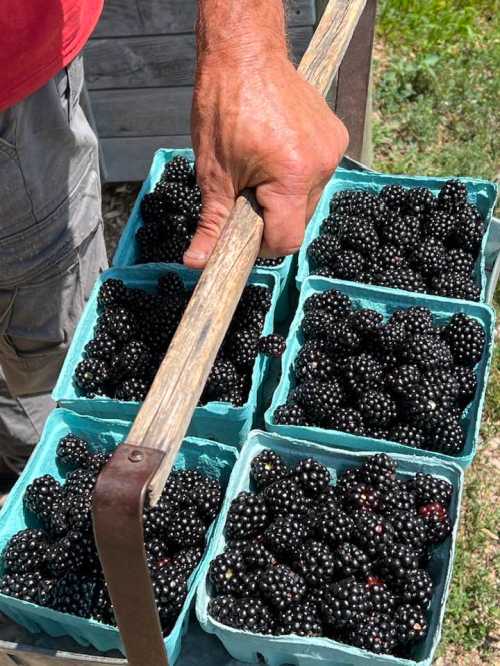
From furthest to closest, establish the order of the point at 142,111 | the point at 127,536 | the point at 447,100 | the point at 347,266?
the point at 447,100
the point at 142,111
the point at 347,266
the point at 127,536

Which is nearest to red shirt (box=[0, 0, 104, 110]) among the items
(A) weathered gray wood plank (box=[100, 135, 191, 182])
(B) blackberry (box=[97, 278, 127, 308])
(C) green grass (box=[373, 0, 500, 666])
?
(B) blackberry (box=[97, 278, 127, 308])

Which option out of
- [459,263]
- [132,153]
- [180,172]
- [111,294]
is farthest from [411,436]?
[132,153]

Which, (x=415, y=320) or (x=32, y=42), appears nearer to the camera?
(x=32, y=42)

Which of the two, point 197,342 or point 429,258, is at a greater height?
point 197,342

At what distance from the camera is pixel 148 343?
88.3 inches

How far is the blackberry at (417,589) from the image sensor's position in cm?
174

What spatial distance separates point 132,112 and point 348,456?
2.11 meters

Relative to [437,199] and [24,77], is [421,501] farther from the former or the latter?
[24,77]

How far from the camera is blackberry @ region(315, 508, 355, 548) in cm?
181

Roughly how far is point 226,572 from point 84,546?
13.9 inches

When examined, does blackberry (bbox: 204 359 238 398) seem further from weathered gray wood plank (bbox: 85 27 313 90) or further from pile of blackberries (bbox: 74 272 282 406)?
weathered gray wood plank (bbox: 85 27 313 90)

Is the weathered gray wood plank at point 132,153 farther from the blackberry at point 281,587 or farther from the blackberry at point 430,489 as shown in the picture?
the blackberry at point 281,587

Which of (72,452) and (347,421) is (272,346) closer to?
(347,421)

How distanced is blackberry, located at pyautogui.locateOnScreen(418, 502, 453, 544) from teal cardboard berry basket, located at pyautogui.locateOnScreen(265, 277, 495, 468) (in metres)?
0.14
